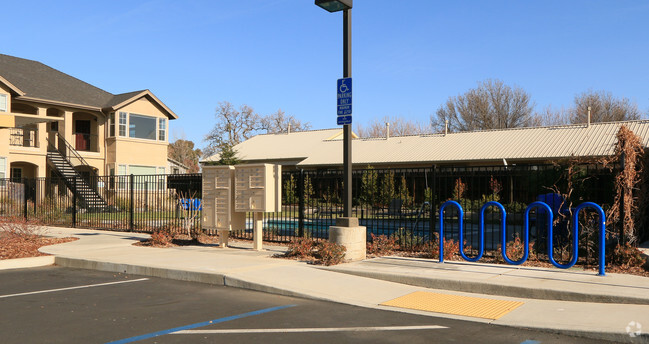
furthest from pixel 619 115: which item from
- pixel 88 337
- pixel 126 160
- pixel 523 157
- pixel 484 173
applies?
pixel 88 337

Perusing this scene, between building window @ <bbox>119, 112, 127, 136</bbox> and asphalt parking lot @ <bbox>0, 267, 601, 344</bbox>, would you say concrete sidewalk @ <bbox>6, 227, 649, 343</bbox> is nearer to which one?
asphalt parking lot @ <bbox>0, 267, 601, 344</bbox>

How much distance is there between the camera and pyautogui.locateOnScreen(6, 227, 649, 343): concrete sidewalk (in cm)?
654

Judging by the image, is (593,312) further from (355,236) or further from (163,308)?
(163,308)

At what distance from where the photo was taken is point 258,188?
11.7 m

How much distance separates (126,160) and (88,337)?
3078 centimetres

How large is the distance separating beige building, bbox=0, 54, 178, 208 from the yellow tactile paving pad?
27.4 meters

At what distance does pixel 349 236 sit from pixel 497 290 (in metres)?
3.32

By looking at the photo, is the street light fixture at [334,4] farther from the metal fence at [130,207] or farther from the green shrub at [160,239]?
the green shrub at [160,239]

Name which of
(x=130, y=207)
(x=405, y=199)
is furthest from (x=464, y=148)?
(x=130, y=207)

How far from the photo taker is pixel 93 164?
34188 mm

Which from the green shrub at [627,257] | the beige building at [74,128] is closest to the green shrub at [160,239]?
the green shrub at [627,257]

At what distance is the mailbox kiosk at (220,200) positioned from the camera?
12.4m

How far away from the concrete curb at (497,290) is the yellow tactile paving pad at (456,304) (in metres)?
0.36

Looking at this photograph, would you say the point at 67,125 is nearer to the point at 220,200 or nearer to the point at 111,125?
the point at 111,125
